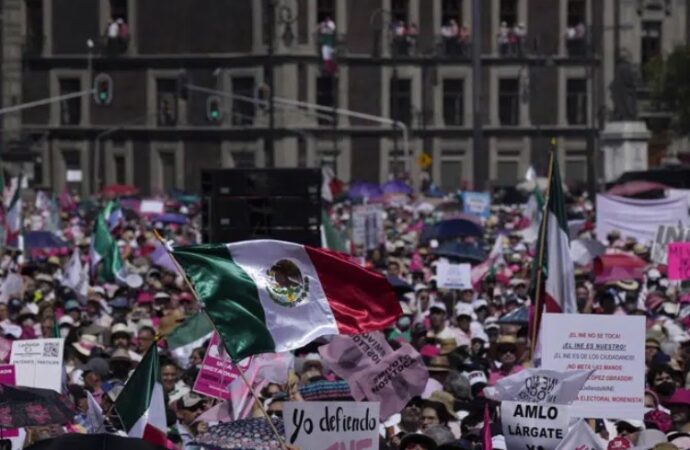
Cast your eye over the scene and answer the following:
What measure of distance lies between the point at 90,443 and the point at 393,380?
5421 millimetres

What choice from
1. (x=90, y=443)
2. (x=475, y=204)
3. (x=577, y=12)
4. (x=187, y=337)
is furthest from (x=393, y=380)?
(x=577, y=12)

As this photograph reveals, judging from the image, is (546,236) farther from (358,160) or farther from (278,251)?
(358,160)

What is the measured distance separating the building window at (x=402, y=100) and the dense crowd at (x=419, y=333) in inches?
1513

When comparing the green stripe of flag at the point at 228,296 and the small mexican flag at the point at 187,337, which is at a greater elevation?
the green stripe of flag at the point at 228,296

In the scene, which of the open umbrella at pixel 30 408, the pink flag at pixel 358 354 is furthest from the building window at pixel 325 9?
the open umbrella at pixel 30 408

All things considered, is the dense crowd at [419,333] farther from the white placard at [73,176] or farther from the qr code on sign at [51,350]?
the white placard at [73,176]

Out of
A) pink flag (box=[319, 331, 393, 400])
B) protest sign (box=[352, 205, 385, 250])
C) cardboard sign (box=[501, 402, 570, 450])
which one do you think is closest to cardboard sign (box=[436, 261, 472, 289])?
protest sign (box=[352, 205, 385, 250])

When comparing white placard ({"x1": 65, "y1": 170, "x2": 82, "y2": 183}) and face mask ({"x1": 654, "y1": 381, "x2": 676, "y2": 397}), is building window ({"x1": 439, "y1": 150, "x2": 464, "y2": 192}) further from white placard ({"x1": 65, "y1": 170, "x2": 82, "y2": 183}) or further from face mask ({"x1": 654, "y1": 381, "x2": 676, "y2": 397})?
face mask ({"x1": 654, "y1": 381, "x2": 676, "y2": 397})

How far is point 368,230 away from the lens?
1379 inches

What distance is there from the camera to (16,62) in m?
78.5

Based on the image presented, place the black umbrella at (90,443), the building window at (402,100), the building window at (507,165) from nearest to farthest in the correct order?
the black umbrella at (90,443) < the building window at (402,100) < the building window at (507,165)

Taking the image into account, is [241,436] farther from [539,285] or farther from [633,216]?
[633,216]

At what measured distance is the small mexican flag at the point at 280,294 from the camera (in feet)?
43.2

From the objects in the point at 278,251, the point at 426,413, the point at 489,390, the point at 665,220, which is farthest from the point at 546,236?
the point at 665,220
